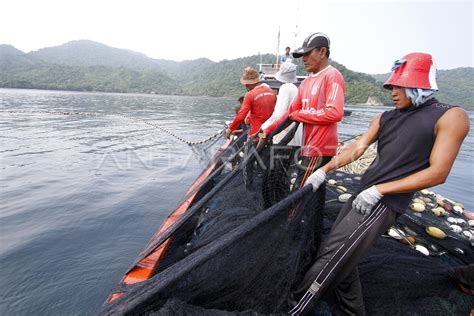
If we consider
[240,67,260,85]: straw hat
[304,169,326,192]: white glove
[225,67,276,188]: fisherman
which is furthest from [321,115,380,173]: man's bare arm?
[240,67,260,85]: straw hat

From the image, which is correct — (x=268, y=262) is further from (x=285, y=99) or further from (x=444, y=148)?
(x=285, y=99)

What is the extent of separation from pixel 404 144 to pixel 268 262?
1.32 metres

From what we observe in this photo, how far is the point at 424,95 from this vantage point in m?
1.77

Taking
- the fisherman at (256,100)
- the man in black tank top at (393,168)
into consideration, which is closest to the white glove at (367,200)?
the man in black tank top at (393,168)

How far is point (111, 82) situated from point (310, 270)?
139 metres

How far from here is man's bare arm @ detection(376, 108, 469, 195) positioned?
1602mm

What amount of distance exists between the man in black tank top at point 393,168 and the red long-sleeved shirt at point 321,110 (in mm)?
502

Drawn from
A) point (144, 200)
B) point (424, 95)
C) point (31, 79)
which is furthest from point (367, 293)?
point (31, 79)

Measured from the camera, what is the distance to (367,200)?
1.88m

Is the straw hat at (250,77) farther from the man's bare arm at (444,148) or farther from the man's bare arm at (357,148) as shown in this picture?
the man's bare arm at (444,148)

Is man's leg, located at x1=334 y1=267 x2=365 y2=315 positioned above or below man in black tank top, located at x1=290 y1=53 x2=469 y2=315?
below

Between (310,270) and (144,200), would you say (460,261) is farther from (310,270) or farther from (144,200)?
(144,200)

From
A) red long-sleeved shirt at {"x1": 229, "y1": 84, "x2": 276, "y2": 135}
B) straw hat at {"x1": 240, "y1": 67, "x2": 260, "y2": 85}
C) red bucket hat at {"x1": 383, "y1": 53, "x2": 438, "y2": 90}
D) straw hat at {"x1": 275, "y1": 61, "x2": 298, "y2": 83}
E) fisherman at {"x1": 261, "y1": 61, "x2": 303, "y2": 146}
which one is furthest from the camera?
straw hat at {"x1": 240, "y1": 67, "x2": 260, "y2": 85}

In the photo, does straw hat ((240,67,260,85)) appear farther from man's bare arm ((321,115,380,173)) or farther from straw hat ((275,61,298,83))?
man's bare arm ((321,115,380,173))
